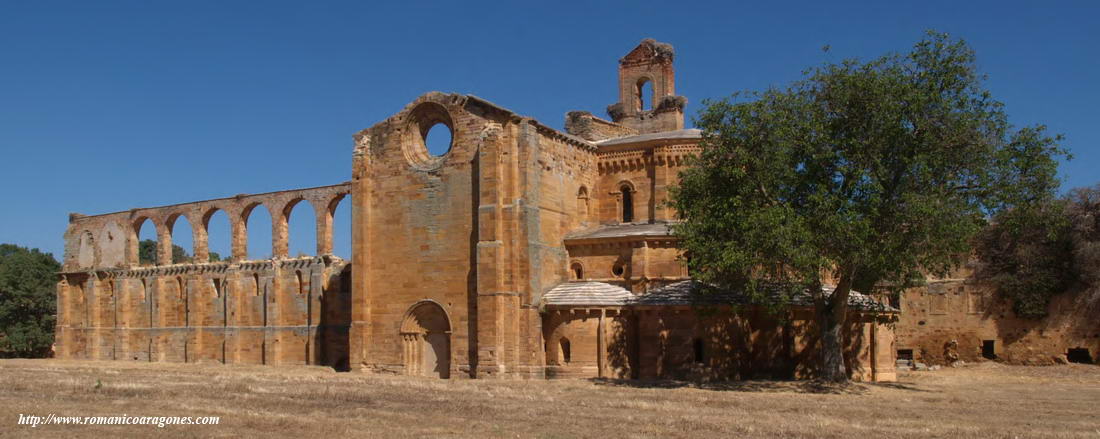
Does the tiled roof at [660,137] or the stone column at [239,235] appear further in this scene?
the stone column at [239,235]

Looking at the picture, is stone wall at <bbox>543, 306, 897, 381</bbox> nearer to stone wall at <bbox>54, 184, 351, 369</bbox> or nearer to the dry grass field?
the dry grass field

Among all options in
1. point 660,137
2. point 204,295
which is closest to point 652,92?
point 660,137

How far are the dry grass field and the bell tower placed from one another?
1541cm

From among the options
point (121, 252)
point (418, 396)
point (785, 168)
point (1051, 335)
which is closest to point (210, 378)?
point (418, 396)

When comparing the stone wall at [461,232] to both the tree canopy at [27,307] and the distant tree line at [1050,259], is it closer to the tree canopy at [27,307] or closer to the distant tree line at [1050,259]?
the distant tree line at [1050,259]

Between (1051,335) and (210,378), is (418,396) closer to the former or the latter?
(210,378)

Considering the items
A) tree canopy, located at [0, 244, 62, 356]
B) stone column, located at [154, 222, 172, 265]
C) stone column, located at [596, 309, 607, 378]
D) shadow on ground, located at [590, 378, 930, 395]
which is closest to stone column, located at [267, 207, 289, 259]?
stone column, located at [154, 222, 172, 265]

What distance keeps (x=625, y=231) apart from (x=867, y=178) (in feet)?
34.5

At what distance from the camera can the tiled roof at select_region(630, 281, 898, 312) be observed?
105ft

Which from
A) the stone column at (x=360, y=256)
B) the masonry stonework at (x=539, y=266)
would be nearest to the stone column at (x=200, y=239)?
the masonry stonework at (x=539, y=266)

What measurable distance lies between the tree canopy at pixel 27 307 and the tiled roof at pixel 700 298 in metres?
38.6

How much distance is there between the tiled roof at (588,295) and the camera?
3369 cm

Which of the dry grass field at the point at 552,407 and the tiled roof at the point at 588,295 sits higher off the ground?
the tiled roof at the point at 588,295

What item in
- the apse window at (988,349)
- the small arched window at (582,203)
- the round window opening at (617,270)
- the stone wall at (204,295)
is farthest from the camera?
the stone wall at (204,295)
